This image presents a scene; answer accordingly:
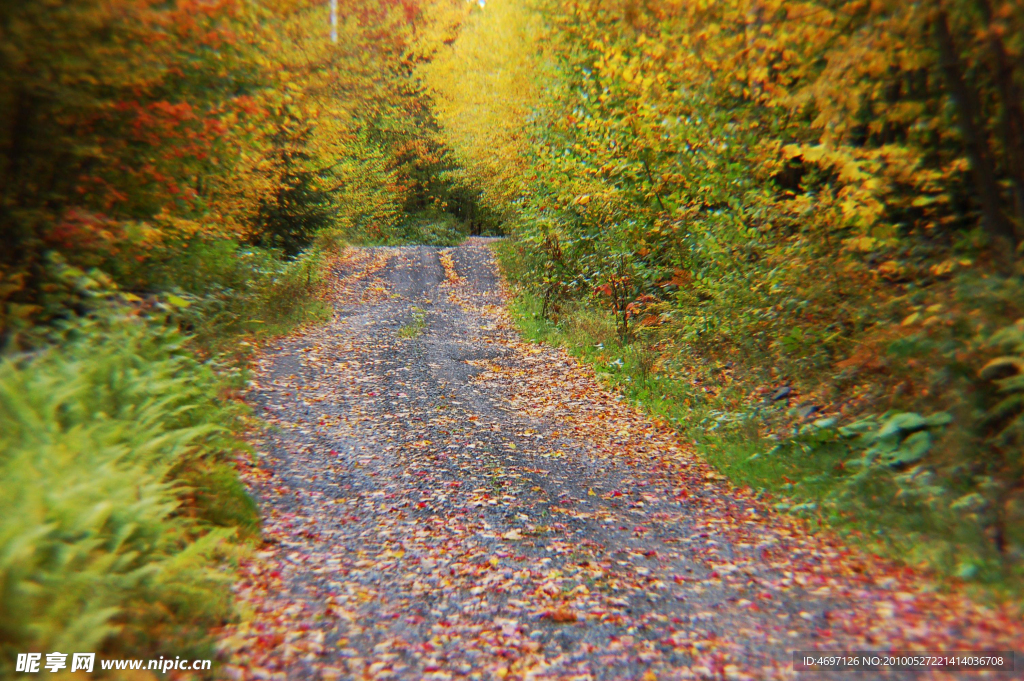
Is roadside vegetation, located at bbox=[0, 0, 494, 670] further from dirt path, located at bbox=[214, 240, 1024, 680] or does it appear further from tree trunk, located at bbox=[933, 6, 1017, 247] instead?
tree trunk, located at bbox=[933, 6, 1017, 247]

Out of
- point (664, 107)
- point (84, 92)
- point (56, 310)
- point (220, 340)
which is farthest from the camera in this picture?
point (220, 340)

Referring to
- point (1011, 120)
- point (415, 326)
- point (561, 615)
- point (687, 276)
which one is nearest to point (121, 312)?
point (561, 615)

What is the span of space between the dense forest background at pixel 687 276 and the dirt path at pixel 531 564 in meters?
0.45

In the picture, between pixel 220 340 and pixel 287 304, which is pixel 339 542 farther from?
pixel 287 304

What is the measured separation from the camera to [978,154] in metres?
5.43

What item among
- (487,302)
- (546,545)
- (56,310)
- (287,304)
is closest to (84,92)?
(56,310)

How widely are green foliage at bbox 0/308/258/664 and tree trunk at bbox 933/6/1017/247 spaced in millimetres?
6621

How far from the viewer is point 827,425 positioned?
255 inches

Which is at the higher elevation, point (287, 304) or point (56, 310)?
point (287, 304)

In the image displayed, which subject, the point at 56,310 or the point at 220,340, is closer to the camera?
the point at 56,310

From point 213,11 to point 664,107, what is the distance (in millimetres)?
6284

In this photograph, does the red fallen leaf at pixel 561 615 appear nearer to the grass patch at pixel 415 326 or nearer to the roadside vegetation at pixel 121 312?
the roadside vegetation at pixel 121 312

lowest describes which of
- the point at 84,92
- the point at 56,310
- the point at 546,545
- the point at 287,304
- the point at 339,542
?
the point at 546,545

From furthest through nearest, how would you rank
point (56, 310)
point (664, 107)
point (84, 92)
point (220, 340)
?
Result: point (220, 340)
point (664, 107)
point (56, 310)
point (84, 92)
